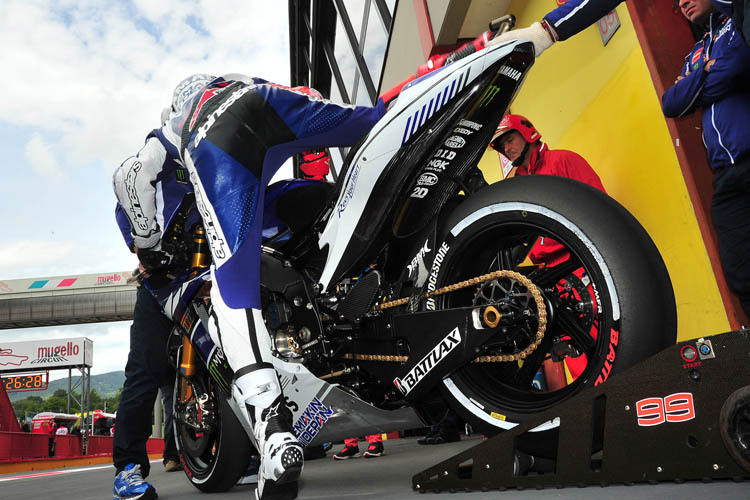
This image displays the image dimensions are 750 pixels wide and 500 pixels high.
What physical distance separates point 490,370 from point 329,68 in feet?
35.8

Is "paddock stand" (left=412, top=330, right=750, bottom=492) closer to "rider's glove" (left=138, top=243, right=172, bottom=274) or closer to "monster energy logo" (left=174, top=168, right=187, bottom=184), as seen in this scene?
"rider's glove" (left=138, top=243, right=172, bottom=274)

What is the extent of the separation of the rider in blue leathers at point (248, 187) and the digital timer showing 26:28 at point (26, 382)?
2740 cm

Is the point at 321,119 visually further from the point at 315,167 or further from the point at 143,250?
the point at 315,167

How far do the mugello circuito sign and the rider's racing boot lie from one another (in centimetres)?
2473

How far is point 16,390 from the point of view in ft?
80.8

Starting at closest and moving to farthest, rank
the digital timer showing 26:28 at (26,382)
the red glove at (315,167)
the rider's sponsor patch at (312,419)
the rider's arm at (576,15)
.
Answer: the rider's arm at (576,15) < the rider's sponsor patch at (312,419) < the red glove at (315,167) < the digital timer showing 26:28 at (26,382)

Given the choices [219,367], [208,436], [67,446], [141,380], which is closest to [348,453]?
[208,436]

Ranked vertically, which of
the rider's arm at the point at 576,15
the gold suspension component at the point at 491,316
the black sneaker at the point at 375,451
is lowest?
the black sneaker at the point at 375,451

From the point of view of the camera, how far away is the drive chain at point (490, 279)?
4.65ft

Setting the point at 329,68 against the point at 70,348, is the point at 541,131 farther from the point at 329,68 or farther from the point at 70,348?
the point at 70,348

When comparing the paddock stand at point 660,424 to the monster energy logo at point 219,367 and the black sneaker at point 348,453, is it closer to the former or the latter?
the monster energy logo at point 219,367

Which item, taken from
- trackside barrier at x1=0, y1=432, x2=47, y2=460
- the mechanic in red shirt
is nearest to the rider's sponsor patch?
the mechanic in red shirt

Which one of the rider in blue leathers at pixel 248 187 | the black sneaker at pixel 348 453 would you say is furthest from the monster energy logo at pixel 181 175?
the black sneaker at pixel 348 453

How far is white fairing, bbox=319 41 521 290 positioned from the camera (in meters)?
1.58
